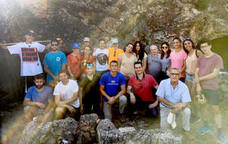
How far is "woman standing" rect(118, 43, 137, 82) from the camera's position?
4391 millimetres

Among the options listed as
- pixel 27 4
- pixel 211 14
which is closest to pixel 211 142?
pixel 211 14

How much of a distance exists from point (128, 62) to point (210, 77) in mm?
1795

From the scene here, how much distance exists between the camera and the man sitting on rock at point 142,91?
4039 mm

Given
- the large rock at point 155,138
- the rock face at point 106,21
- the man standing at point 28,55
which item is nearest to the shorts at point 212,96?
the large rock at point 155,138

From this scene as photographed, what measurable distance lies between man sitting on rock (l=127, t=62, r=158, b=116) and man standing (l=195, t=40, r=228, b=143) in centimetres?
94

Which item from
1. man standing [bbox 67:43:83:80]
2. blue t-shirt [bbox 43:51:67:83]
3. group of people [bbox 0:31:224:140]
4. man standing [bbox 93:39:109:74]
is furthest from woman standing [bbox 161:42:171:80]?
blue t-shirt [bbox 43:51:67:83]

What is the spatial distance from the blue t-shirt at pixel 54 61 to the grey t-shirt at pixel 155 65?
215 centimetres

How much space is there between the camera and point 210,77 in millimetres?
3447

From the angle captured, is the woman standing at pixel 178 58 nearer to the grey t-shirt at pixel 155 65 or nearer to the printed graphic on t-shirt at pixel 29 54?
the grey t-shirt at pixel 155 65

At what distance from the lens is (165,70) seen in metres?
4.37

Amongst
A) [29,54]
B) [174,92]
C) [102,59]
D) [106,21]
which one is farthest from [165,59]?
[106,21]

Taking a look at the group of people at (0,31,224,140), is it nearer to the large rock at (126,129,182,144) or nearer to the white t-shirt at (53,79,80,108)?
the white t-shirt at (53,79,80,108)

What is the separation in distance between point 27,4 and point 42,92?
427 cm

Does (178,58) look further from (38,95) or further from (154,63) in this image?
(38,95)
